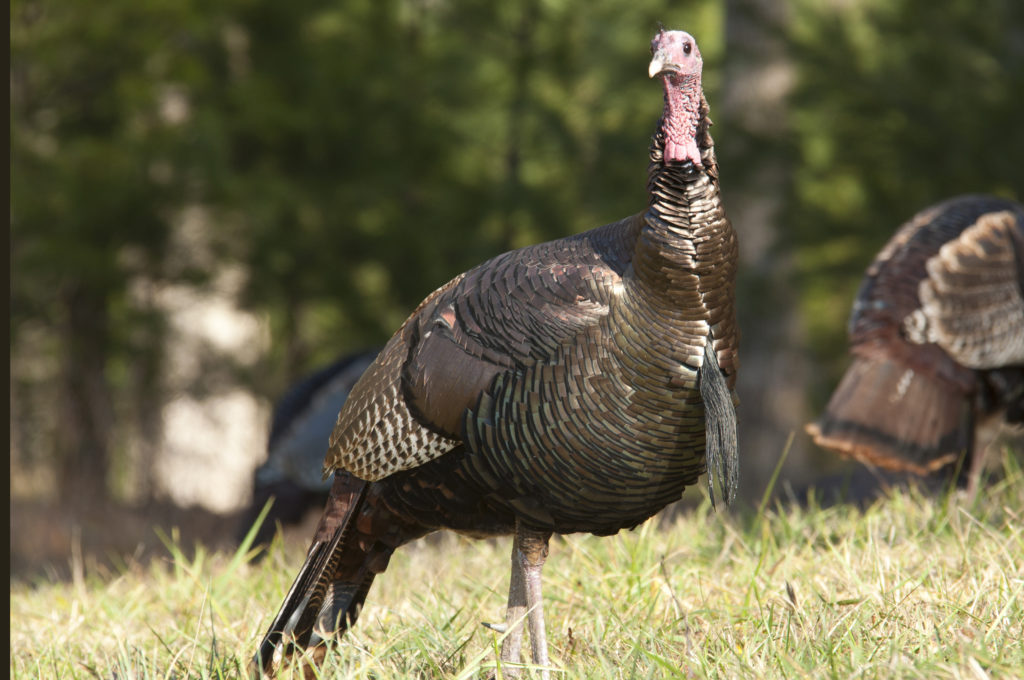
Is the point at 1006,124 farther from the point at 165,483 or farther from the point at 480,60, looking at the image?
the point at 165,483

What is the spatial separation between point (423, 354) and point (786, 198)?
208 inches

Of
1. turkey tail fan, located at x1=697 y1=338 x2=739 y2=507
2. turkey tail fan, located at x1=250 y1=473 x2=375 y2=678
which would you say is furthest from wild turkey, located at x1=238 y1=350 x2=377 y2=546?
turkey tail fan, located at x1=697 y1=338 x2=739 y2=507

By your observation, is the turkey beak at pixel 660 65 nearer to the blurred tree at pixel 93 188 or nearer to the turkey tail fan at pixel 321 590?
the turkey tail fan at pixel 321 590

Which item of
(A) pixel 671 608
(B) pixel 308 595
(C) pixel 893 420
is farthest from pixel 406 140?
(B) pixel 308 595

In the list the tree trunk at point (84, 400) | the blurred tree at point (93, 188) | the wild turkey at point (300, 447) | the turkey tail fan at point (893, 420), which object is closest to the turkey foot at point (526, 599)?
the turkey tail fan at point (893, 420)

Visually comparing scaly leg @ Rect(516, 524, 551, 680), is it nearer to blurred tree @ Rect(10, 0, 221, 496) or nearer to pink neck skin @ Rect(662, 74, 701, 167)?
pink neck skin @ Rect(662, 74, 701, 167)

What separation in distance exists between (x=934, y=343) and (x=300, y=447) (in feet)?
10.5

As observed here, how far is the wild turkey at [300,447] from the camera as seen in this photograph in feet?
19.6

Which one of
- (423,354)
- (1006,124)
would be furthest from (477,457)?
(1006,124)

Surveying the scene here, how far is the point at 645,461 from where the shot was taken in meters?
2.53

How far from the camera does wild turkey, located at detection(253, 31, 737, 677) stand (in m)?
2.50

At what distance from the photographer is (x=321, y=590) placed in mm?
2881

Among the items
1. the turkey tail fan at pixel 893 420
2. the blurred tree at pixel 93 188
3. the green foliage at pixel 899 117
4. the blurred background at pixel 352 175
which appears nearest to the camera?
the turkey tail fan at pixel 893 420

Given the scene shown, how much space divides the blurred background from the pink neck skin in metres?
4.81
